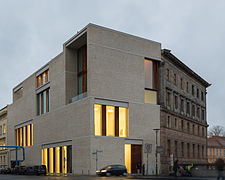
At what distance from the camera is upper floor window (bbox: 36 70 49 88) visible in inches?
2395

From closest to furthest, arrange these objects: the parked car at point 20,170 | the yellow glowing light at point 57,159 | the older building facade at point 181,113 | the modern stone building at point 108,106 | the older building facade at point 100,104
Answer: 1. the older building facade at point 100,104
2. the modern stone building at point 108,106
3. the yellow glowing light at point 57,159
4. the parked car at point 20,170
5. the older building facade at point 181,113

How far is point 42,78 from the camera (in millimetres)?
62969

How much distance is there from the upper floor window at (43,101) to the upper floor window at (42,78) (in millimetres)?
1638

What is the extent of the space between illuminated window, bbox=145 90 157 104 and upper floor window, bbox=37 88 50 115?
666 inches

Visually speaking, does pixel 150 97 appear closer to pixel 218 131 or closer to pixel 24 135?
pixel 24 135

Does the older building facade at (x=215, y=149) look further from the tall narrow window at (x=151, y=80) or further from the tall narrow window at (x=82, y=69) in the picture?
the tall narrow window at (x=82, y=69)

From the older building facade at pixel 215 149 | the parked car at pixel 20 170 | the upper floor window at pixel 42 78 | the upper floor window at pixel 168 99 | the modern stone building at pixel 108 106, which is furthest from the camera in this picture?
the older building facade at pixel 215 149

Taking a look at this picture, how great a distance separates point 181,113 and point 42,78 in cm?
2430

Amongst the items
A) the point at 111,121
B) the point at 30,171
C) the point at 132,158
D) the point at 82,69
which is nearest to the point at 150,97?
the point at 111,121

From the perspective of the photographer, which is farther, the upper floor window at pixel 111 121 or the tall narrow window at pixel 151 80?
the tall narrow window at pixel 151 80

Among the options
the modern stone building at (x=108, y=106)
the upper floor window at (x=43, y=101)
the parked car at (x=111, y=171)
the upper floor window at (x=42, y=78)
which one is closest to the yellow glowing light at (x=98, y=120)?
the modern stone building at (x=108, y=106)

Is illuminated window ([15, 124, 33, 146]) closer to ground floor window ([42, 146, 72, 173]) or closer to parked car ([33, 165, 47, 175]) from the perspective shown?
ground floor window ([42, 146, 72, 173])

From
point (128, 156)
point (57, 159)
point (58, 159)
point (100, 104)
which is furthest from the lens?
point (57, 159)

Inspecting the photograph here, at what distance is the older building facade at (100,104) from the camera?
45.9 m
